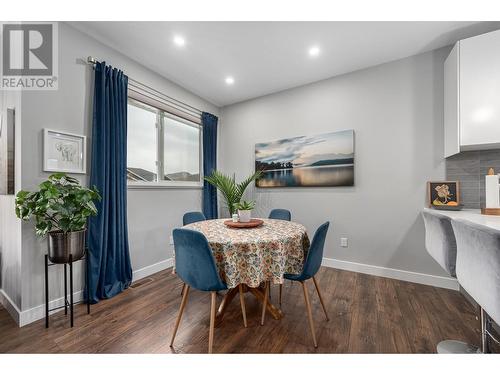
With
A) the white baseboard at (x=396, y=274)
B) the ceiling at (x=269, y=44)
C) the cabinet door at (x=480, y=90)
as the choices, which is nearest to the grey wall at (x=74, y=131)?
the ceiling at (x=269, y=44)

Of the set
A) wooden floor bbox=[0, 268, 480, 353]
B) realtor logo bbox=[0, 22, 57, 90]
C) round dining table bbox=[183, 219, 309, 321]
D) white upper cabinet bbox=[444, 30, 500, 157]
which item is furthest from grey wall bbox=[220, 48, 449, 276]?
realtor logo bbox=[0, 22, 57, 90]

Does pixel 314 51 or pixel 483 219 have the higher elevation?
pixel 314 51

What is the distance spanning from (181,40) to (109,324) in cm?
286

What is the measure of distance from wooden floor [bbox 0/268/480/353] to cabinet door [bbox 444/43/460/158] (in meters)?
1.59

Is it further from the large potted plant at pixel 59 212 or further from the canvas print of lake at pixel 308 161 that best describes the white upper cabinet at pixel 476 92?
the large potted plant at pixel 59 212

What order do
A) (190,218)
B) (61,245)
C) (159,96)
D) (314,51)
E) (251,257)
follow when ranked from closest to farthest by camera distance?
(251,257)
(61,245)
(314,51)
(190,218)
(159,96)

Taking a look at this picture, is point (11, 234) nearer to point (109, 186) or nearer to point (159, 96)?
point (109, 186)

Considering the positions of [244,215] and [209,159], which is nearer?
[244,215]

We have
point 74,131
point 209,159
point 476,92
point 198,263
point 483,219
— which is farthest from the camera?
point 209,159

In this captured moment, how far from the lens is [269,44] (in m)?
2.39

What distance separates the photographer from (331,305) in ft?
6.86

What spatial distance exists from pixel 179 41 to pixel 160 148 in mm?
1434

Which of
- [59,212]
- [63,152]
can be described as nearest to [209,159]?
[63,152]

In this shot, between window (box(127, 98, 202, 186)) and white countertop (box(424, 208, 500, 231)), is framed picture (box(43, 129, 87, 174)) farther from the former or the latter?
white countertop (box(424, 208, 500, 231))
